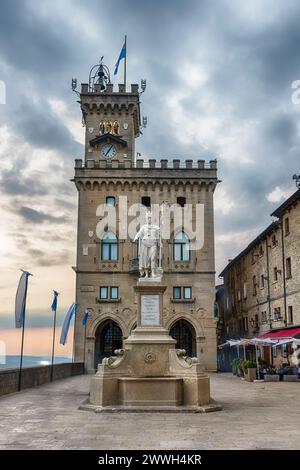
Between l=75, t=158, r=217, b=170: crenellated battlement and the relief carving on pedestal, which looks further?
l=75, t=158, r=217, b=170: crenellated battlement

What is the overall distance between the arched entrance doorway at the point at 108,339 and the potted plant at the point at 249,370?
57.4ft

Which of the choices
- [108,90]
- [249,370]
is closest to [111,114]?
[108,90]

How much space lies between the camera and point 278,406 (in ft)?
55.5

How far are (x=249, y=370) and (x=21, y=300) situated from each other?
15671 millimetres

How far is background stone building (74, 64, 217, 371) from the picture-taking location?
4703 cm

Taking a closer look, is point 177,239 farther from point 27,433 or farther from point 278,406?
point 27,433

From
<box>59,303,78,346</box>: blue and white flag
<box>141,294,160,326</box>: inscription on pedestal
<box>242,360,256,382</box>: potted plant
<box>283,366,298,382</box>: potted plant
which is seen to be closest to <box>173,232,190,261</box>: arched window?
<box>59,303,78,346</box>: blue and white flag

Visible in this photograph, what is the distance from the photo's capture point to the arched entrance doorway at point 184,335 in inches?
1903

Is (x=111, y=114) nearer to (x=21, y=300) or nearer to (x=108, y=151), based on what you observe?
(x=108, y=151)

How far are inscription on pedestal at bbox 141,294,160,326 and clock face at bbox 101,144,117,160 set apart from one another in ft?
125

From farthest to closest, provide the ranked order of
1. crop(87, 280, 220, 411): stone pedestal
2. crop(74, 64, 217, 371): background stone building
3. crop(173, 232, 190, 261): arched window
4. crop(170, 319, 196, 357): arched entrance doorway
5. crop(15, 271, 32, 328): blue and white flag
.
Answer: crop(173, 232, 190, 261): arched window
crop(170, 319, 196, 357): arched entrance doorway
crop(74, 64, 217, 371): background stone building
crop(15, 271, 32, 328): blue and white flag
crop(87, 280, 220, 411): stone pedestal

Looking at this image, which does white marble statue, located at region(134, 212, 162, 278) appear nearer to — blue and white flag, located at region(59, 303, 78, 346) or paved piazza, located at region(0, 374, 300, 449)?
paved piazza, located at region(0, 374, 300, 449)

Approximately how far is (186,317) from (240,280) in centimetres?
1236
